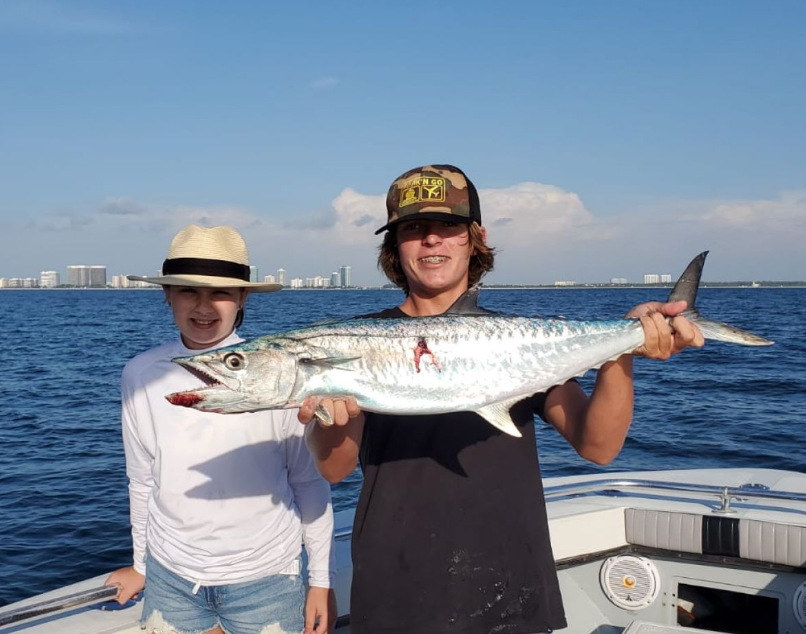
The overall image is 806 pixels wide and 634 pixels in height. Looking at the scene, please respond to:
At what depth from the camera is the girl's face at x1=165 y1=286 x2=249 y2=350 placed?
3.40m

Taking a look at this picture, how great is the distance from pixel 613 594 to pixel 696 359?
2671 cm

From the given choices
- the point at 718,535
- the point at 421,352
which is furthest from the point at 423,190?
the point at 718,535

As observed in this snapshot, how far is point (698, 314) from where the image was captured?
10.5ft

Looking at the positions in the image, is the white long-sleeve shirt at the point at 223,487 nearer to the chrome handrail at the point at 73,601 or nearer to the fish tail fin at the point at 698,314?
the chrome handrail at the point at 73,601

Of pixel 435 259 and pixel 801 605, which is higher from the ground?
pixel 435 259

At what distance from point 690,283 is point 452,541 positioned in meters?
1.56

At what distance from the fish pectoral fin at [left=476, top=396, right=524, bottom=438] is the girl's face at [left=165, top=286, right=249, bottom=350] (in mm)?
1332

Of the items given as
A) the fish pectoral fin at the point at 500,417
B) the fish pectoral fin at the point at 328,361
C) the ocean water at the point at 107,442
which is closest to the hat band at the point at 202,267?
the fish pectoral fin at the point at 328,361

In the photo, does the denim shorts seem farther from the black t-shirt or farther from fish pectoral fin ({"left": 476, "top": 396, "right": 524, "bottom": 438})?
fish pectoral fin ({"left": 476, "top": 396, "right": 524, "bottom": 438})

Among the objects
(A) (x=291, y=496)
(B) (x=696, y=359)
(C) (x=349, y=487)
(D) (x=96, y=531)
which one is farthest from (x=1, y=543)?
(B) (x=696, y=359)

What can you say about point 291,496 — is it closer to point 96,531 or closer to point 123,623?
point 123,623

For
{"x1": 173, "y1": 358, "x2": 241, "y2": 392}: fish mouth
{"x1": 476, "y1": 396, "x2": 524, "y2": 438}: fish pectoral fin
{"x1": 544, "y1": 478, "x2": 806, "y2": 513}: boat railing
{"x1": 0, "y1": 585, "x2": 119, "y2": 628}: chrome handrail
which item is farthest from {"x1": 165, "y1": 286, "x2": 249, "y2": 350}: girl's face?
{"x1": 544, "y1": 478, "x2": 806, "y2": 513}: boat railing

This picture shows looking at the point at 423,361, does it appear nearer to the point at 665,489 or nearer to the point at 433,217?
the point at 433,217

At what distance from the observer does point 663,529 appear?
5.12 metres
